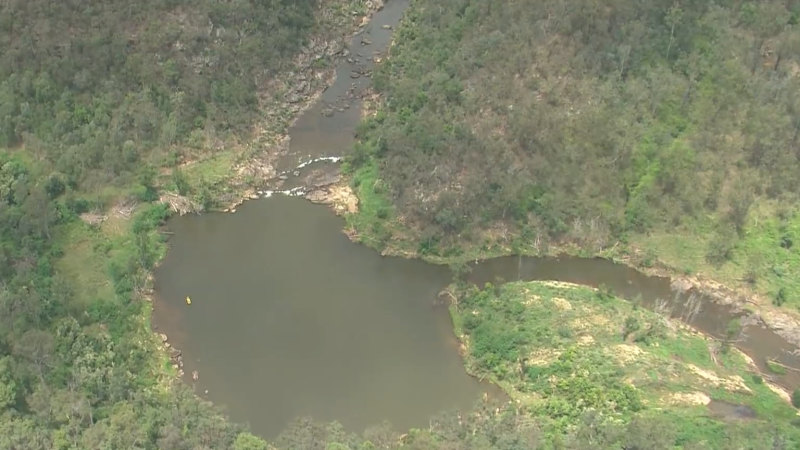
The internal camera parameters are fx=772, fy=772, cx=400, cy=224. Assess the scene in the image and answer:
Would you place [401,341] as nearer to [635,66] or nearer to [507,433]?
[507,433]

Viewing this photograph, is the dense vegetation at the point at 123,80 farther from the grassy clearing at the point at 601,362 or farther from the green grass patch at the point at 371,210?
the grassy clearing at the point at 601,362

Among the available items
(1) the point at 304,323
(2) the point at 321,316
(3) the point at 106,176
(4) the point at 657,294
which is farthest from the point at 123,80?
(4) the point at 657,294

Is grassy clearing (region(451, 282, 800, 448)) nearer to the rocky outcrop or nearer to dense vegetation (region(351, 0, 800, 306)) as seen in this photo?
dense vegetation (region(351, 0, 800, 306))

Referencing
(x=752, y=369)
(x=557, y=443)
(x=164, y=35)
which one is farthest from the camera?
(x=164, y=35)

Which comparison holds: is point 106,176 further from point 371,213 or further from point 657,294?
point 657,294

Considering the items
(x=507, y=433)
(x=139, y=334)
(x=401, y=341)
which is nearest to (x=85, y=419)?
(x=139, y=334)

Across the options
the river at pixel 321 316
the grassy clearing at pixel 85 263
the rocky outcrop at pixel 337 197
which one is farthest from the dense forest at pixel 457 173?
the river at pixel 321 316

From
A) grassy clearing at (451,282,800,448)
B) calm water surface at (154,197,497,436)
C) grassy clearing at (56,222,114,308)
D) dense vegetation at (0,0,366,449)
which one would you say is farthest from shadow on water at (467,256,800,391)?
grassy clearing at (56,222,114,308)
